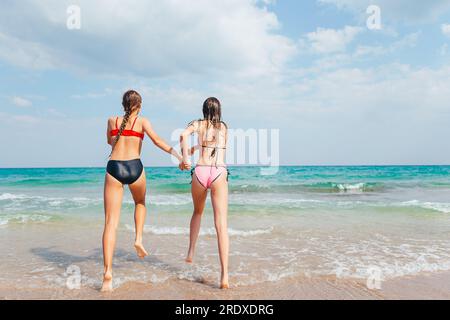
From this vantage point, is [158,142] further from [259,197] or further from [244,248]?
[259,197]

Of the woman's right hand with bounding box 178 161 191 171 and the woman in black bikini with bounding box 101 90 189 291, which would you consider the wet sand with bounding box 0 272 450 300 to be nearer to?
the woman in black bikini with bounding box 101 90 189 291

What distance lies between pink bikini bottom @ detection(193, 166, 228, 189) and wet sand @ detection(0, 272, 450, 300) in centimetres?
129

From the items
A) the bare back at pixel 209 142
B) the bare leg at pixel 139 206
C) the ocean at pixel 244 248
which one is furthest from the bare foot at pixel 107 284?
Answer: the bare back at pixel 209 142

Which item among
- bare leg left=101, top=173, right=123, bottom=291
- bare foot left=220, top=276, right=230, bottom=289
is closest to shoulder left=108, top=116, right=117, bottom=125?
bare leg left=101, top=173, right=123, bottom=291

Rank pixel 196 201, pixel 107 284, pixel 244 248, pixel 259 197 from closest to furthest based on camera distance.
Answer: pixel 107 284
pixel 196 201
pixel 244 248
pixel 259 197

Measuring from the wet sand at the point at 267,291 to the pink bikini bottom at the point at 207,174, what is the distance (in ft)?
4.24

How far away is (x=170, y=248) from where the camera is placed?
6.35 m

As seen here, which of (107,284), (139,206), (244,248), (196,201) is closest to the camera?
(107,284)

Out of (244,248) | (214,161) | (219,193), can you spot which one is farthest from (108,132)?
(244,248)

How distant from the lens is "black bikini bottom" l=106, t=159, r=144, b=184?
162 inches

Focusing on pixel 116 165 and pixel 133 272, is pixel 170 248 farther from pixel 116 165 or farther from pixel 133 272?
pixel 116 165

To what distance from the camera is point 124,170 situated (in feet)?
13.6

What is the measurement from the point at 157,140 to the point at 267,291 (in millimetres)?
2263
